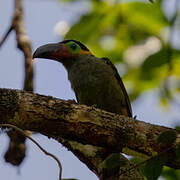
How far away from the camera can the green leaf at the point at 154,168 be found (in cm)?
208

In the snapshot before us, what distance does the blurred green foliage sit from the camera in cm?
356

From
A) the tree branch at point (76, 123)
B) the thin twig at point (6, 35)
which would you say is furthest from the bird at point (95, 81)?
the tree branch at point (76, 123)

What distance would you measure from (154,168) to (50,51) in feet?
8.90

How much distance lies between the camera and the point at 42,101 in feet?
9.64

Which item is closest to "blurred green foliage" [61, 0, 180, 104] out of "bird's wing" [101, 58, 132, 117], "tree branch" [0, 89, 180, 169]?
"bird's wing" [101, 58, 132, 117]

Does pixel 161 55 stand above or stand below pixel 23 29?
above

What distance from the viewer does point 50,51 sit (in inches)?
179

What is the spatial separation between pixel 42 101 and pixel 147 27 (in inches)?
66.6

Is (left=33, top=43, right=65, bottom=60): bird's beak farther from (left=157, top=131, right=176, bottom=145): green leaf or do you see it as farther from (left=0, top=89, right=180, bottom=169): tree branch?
(left=157, top=131, right=176, bottom=145): green leaf

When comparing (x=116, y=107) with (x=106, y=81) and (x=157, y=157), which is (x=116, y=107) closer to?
(x=106, y=81)

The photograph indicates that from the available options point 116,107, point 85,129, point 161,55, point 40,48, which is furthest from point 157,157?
point 40,48

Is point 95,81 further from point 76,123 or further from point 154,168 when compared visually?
point 154,168

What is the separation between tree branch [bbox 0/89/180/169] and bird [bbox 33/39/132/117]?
3.73ft

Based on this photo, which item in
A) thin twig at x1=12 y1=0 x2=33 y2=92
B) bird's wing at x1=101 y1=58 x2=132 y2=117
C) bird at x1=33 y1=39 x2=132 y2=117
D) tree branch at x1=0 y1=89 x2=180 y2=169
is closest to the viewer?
tree branch at x1=0 y1=89 x2=180 y2=169
